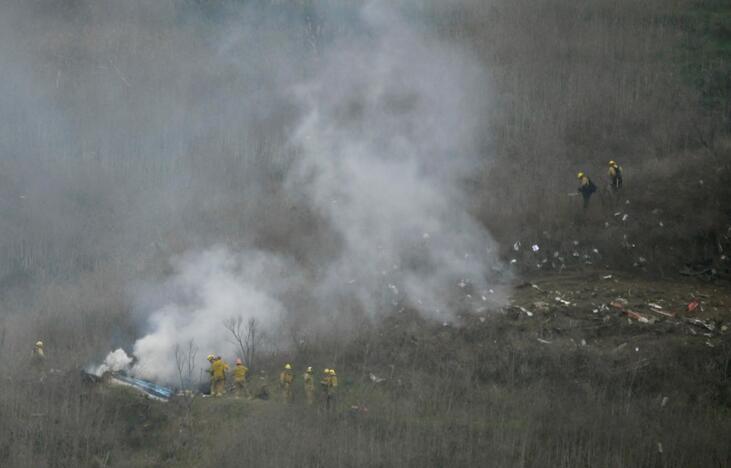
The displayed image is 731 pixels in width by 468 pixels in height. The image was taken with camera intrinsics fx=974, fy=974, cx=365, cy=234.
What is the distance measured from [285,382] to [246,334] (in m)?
2.44

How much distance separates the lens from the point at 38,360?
18.4 m

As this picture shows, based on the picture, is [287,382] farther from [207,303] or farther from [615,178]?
[615,178]

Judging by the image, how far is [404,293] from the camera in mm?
20406

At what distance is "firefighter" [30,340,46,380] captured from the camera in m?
18.2

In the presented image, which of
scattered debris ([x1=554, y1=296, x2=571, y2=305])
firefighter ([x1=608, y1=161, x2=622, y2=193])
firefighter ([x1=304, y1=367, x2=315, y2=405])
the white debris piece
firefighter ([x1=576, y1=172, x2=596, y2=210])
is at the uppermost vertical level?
firefighter ([x1=608, y1=161, x2=622, y2=193])

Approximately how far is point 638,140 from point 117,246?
1410cm

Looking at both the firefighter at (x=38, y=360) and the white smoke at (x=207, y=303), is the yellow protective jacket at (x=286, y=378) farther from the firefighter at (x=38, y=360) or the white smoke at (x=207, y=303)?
the firefighter at (x=38, y=360)

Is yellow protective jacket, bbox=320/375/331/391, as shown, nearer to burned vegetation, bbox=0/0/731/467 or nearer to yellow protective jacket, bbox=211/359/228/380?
burned vegetation, bbox=0/0/731/467

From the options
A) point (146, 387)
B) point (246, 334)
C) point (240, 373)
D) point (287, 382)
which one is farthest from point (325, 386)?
point (146, 387)

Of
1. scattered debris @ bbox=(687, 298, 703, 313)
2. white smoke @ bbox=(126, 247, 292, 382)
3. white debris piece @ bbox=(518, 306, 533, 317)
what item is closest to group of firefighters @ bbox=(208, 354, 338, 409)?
white smoke @ bbox=(126, 247, 292, 382)

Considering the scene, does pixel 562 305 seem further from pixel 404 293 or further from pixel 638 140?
pixel 638 140

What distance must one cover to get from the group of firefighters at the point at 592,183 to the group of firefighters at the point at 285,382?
7998mm

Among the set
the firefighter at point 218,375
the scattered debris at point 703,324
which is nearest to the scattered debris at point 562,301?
the scattered debris at point 703,324

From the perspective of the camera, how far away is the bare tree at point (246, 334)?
18.6 metres
